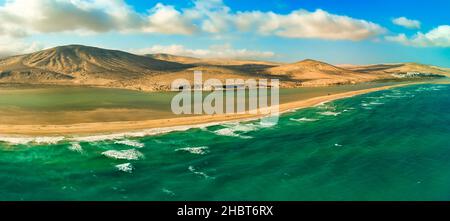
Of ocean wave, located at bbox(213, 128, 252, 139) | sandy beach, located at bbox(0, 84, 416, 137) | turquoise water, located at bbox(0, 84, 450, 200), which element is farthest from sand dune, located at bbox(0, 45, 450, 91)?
turquoise water, located at bbox(0, 84, 450, 200)

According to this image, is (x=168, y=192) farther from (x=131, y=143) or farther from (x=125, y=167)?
(x=131, y=143)

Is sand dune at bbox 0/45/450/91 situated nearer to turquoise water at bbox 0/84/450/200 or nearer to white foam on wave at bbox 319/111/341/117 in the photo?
white foam on wave at bbox 319/111/341/117

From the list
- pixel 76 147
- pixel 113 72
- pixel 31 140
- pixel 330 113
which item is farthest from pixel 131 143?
pixel 113 72

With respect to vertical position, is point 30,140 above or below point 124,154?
above

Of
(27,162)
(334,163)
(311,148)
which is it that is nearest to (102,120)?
(27,162)

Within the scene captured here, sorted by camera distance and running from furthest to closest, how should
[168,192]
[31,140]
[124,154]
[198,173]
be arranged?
[31,140] < [124,154] < [198,173] < [168,192]
